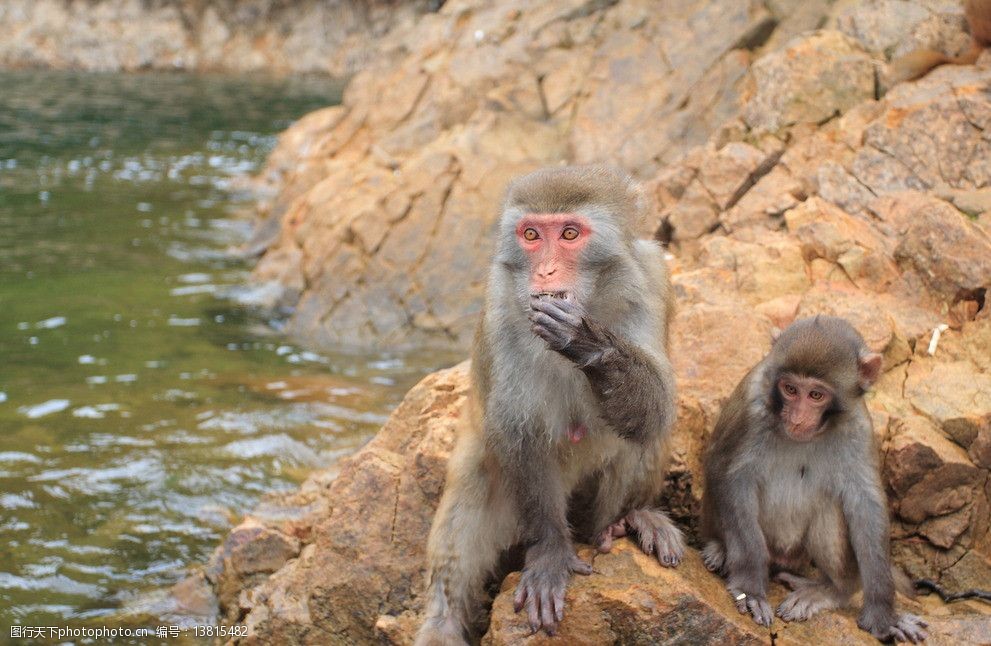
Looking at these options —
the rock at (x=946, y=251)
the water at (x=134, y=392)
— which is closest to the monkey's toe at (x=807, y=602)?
the rock at (x=946, y=251)

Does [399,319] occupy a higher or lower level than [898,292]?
lower

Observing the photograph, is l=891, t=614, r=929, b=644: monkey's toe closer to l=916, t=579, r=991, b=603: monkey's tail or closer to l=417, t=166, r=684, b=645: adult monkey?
l=916, t=579, r=991, b=603: monkey's tail

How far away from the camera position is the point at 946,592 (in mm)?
4402

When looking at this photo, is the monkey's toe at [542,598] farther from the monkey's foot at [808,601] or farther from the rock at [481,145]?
the rock at [481,145]

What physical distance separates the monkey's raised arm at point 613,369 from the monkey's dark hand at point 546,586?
19.6 inches

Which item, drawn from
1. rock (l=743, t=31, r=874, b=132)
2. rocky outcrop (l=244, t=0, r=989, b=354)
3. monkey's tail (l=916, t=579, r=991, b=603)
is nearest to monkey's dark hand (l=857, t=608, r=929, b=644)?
monkey's tail (l=916, t=579, r=991, b=603)

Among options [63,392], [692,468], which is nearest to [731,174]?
[692,468]

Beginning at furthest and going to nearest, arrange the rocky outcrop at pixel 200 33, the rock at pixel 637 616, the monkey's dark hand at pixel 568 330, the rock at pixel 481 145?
1. the rocky outcrop at pixel 200 33
2. the rock at pixel 481 145
3. the rock at pixel 637 616
4. the monkey's dark hand at pixel 568 330

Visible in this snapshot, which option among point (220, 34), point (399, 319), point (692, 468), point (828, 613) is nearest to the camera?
point (828, 613)

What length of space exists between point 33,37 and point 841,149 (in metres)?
27.7

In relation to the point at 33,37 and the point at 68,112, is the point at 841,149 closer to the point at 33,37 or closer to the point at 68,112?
the point at 68,112

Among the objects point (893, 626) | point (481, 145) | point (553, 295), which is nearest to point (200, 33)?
point (481, 145)

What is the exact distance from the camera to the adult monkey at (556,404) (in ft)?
11.4

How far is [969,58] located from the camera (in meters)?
7.40
